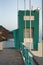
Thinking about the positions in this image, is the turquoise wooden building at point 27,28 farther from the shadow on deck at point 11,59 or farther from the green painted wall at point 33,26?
the shadow on deck at point 11,59

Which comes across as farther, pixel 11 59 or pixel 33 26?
pixel 33 26

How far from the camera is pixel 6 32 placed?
7.77 meters

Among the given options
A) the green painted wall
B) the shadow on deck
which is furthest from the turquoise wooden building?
the shadow on deck

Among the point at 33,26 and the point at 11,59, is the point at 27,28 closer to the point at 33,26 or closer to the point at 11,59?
the point at 33,26

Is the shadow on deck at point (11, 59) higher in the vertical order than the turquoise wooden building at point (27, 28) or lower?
lower

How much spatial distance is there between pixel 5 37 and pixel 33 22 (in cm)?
128

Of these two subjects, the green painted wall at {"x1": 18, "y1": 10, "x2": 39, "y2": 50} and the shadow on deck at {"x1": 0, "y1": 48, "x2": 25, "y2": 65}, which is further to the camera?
the green painted wall at {"x1": 18, "y1": 10, "x2": 39, "y2": 50}

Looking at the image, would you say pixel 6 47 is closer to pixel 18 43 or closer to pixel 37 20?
pixel 18 43

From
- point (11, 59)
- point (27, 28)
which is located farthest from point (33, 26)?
point (11, 59)

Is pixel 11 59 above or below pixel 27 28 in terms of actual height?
below

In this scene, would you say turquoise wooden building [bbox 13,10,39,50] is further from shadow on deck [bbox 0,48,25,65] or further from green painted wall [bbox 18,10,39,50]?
shadow on deck [bbox 0,48,25,65]

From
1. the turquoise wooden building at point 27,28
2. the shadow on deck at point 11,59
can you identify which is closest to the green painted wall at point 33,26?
the turquoise wooden building at point 27,28

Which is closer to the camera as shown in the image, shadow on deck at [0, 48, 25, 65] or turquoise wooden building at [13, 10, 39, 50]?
A: shadow on deck at [0, 48, 25, 65]

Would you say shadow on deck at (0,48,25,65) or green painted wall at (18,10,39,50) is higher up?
green painted wall at (18,10,39,50)
